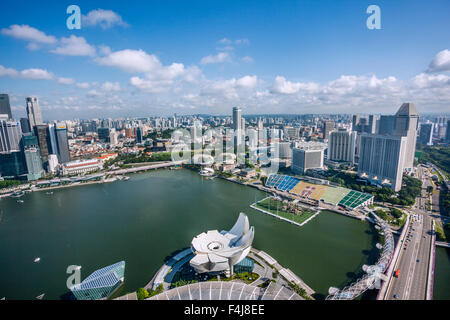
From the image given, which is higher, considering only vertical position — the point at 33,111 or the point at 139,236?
the point at 33,111

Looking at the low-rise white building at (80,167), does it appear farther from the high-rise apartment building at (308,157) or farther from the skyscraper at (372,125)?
the skyscraper at (372,125)

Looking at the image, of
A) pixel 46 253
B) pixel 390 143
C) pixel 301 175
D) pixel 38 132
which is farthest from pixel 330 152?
pixel 38 132

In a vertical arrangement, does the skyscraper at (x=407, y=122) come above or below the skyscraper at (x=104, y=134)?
above

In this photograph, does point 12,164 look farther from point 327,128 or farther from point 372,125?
point 372,125

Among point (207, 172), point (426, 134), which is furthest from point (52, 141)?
point (426, 134)

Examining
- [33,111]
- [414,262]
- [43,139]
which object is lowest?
[414,262]

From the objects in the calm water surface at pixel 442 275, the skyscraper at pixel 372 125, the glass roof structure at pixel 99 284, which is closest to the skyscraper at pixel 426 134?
the skyscraper at pixel 372 125
